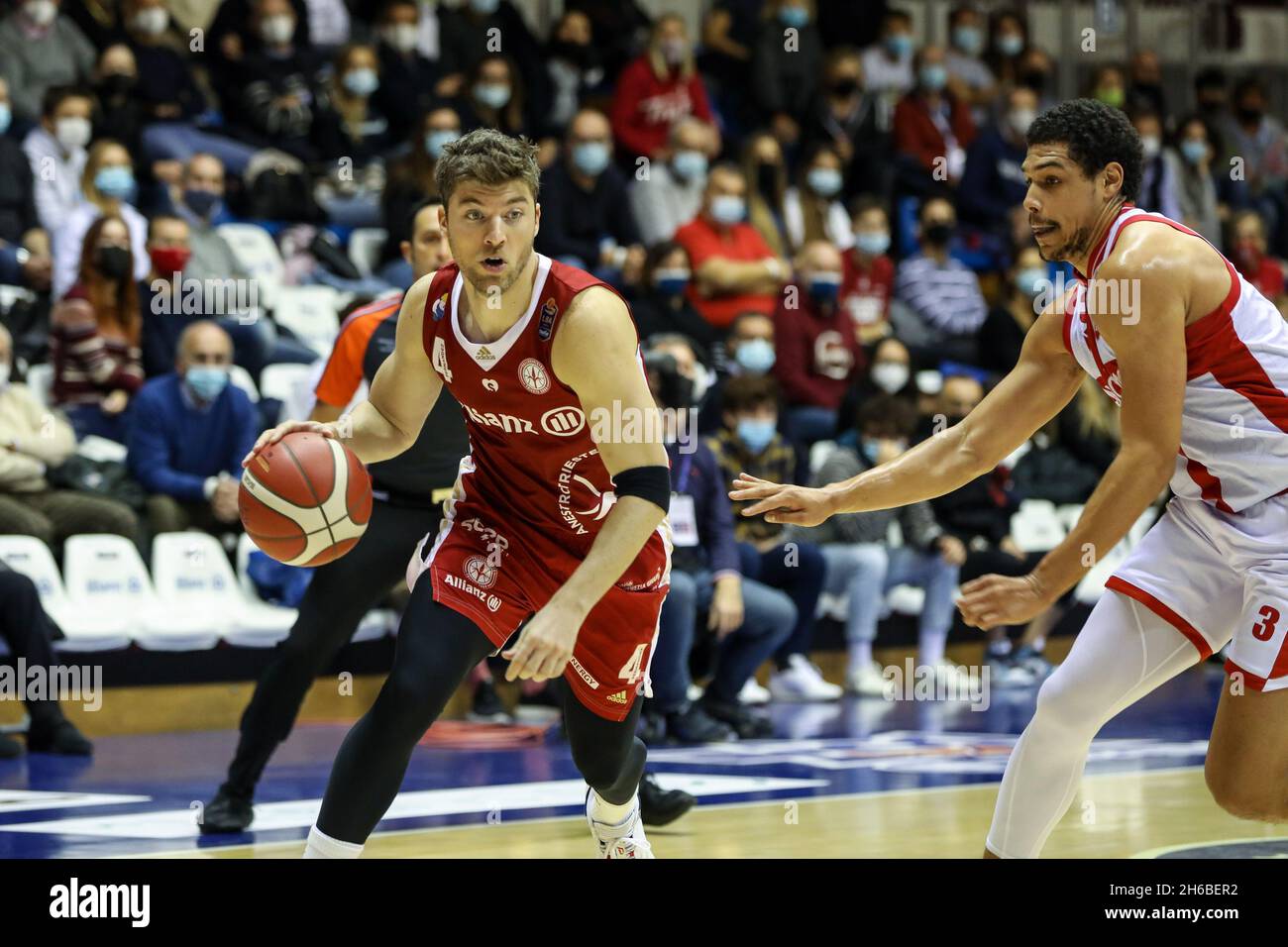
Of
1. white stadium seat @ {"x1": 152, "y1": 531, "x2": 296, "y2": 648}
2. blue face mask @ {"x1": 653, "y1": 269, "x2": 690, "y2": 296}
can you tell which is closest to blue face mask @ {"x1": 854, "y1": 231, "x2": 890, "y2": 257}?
blue face mask @ {"x1": 653, "y1": 269, "x2": 690, "y2": 296}

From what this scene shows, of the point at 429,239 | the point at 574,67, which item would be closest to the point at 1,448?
the point at 429,239

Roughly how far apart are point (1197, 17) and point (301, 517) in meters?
14.0

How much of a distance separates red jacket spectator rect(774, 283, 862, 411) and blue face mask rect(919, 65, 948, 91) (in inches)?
144

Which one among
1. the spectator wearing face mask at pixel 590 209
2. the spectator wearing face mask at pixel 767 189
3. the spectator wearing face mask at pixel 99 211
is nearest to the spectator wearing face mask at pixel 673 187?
the spectator wearing face mask at pixel 590 209

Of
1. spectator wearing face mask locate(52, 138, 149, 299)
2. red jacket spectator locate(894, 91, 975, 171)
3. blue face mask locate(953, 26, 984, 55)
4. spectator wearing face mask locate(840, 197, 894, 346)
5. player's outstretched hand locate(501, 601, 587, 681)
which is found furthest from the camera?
blue face mask locate(953, 26, 984, 55)

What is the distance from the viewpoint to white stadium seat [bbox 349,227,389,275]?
1074 centimetres

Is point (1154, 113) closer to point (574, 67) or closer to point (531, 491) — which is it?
point (574, 67)

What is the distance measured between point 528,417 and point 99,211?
20.1ft

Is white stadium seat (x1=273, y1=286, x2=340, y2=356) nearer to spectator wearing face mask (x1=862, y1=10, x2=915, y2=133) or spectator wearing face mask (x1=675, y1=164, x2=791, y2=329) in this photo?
spectator wearing face mask (x1=675, y1=164, x2=791, y2=329)

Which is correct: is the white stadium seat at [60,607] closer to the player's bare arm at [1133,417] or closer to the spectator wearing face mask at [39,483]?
the spectator wearing face mask at [39,483]

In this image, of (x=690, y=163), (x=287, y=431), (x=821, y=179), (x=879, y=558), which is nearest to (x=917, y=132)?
(x=821, y=179)

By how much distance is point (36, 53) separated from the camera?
10602mm

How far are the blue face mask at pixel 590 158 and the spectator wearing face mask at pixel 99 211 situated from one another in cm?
283
